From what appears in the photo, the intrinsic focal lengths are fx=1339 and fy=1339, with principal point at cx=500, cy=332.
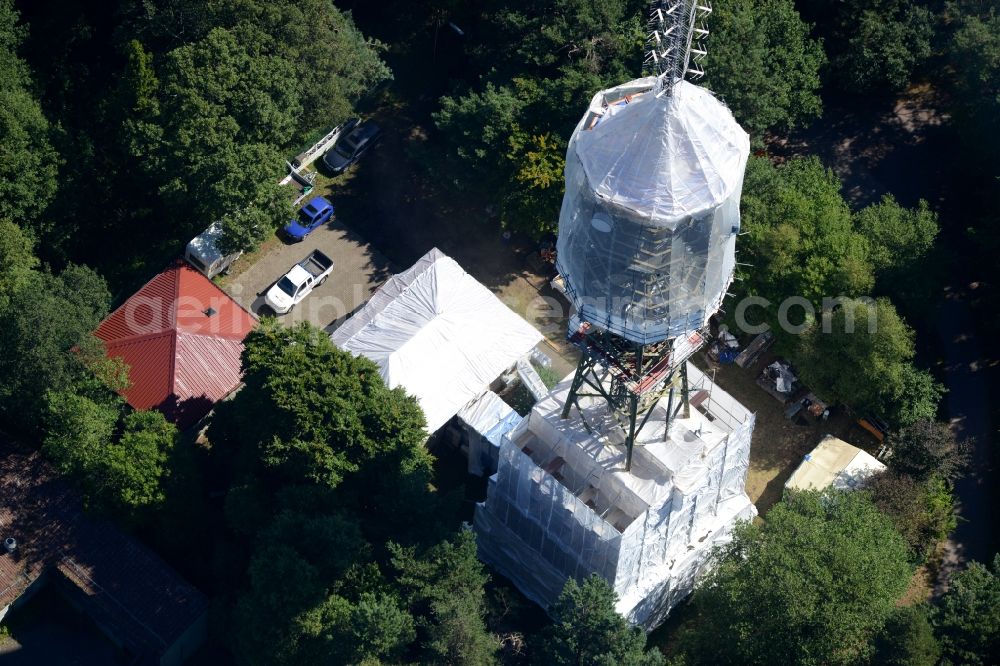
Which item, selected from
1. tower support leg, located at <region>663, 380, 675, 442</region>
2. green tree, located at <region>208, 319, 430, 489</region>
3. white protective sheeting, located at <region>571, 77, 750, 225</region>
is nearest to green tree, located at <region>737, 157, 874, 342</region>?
tower support leg, located at <region>663, 380, 675, 442</region>

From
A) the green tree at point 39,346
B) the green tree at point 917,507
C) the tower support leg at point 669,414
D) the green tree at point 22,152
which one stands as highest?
the green tree at point 22,152

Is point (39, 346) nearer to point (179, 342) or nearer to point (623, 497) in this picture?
point (179, 342)

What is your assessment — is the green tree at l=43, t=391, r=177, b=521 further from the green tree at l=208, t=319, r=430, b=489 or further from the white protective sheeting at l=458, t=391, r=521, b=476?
the white protective sheeting at l=458, t=391, r=521, b=476

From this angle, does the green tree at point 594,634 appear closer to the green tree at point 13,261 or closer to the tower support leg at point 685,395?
the tower support leg at point 685,395

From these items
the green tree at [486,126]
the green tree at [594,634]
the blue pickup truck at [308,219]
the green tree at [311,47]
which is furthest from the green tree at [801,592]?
the green tree at [311,47]

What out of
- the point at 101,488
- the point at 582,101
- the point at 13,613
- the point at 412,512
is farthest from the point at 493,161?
the point at 13,613

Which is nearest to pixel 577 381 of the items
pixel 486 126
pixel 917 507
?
pixel 917 507

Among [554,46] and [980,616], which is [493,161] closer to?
[554,46]

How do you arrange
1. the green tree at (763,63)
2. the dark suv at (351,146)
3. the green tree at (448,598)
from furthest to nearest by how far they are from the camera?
the dark suv at (351,146) < the green tree at (763,63) < the green tree at (448,598)
